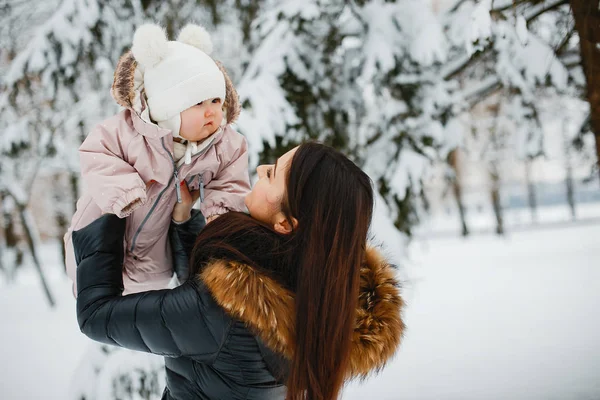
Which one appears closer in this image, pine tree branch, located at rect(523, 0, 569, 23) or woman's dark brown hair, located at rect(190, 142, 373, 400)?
woman's dark brown hair, located at rect(190, 142, 373, 400)

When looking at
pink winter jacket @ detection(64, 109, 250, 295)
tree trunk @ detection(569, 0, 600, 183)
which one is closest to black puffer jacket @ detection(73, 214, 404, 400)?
pink winter jacket @ detection(64, 109, 250, 295)

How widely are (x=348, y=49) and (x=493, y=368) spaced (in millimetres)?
3970

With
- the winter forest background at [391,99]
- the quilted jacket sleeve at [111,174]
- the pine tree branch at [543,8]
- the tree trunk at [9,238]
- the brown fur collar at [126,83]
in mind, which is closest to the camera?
the quilted jacket sleeve at [111,174]

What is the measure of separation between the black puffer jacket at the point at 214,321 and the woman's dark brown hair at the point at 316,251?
0.06 m

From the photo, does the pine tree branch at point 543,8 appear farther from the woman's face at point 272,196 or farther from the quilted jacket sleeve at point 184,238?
the quilted jacket sleeve at point 184,238

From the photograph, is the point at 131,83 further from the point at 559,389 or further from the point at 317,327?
the point at 559,389

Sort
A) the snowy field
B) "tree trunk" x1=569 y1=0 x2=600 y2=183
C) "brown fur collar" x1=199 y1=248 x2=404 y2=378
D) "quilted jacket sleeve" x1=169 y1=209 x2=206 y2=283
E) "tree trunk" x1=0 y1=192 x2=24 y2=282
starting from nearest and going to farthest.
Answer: "brown fur collar" x1=199 y1=248 x2=404 y2=378, "quilted jacket sleeve" x1=169 y1=209 x2=206 y2=283, "tree trunk" x1=569 y1=0 x2=600 y2=183, the snowy field, "tree trunk" x1=0 y1=192 x2=24 y2=282

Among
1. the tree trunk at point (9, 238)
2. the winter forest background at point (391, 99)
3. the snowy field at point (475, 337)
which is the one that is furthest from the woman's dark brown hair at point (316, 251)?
the tree trunk at point (9, 238)

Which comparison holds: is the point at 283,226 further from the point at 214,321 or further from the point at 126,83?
the point at 126,83

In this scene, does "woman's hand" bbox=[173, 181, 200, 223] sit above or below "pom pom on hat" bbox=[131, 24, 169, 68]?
below

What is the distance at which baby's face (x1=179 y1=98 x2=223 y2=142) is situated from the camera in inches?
67.6

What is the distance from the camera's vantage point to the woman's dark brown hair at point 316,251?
149 centimetres

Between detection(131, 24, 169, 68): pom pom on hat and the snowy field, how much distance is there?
186cm

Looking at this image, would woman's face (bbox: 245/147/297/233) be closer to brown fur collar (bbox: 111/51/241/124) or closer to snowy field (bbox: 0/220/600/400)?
brown fur collar (bbox: 111/51/241/124)
